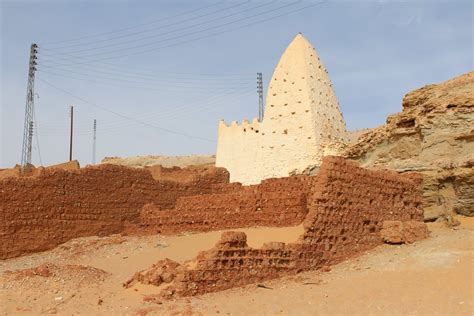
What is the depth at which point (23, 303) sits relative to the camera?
10.0 metres

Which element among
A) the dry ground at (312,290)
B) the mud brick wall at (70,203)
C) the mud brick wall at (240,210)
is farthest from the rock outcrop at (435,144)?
the mud brick wall at (70,203)

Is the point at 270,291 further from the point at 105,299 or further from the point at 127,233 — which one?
the point at 127,233

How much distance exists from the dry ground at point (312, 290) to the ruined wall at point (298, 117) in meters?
12.1

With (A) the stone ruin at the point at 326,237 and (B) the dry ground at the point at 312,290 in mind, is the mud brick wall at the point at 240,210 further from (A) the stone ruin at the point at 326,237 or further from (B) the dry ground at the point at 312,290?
(A) the stone ruin at the point at 326,237

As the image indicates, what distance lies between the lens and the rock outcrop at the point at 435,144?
14.4 m

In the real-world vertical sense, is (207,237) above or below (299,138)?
below

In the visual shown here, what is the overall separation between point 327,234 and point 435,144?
4916mm

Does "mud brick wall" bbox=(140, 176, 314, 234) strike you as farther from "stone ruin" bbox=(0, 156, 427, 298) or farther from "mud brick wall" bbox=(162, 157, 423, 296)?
"mud brick wall" bbox=(162, 157, 423, 296)

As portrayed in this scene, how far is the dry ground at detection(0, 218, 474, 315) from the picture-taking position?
9.23 metres

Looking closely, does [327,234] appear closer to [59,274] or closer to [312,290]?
[312,290]

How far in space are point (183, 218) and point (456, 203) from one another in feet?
22.3

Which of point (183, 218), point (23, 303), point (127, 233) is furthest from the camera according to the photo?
point (127, 233)

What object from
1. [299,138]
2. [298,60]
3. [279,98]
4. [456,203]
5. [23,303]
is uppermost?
[298,60]

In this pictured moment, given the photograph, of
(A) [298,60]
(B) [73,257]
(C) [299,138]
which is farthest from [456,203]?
(A) [298,60]
